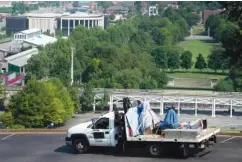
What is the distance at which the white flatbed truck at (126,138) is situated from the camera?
18688 mm

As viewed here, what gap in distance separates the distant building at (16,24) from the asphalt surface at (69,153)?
459 ft

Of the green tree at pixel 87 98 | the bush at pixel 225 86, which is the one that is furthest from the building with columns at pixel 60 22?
the green tree at pixel 87 98

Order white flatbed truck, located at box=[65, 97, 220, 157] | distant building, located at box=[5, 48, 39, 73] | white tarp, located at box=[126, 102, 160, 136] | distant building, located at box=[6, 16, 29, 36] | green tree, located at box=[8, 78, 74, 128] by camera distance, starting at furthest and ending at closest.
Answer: distant building, located at box=[6, 16, 29, 36] → distant building, located at box=[5, 48, 39, 73] → green tree, located at box=[8, 78, 74, 128] → white tarp, located at box=[126, 102, 160, 136] → white flatbed truck, located at box=[65, 97, 220, 157]

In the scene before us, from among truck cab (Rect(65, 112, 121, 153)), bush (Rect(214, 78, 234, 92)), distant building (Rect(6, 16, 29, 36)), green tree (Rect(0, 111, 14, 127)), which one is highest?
truck cab (Rect(65, 112, 121, 153))

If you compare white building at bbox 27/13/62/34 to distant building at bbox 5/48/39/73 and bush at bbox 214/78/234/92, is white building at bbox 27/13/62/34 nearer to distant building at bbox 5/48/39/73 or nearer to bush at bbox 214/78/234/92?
distant building at bbox 5/48/39/73

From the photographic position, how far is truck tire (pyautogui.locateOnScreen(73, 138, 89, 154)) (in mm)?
20016

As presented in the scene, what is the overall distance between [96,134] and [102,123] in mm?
390

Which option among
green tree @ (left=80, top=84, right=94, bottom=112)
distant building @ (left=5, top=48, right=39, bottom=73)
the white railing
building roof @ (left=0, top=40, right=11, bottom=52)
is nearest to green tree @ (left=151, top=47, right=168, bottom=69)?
distant building @ (left=5, top=48, right=39, bottom=73)

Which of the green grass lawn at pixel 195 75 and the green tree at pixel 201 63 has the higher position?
the green tree at pixel 201 63

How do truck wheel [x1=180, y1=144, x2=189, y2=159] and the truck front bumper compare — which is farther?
the truck front bumper

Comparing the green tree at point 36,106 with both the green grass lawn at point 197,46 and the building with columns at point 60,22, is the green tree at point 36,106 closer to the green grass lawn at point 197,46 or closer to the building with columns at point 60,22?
the green grass lawn at point 197,46

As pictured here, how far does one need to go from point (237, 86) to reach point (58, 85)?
26.3 meters

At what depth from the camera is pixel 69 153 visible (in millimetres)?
20156

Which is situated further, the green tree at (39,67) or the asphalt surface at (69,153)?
the green tree at (39,67)
